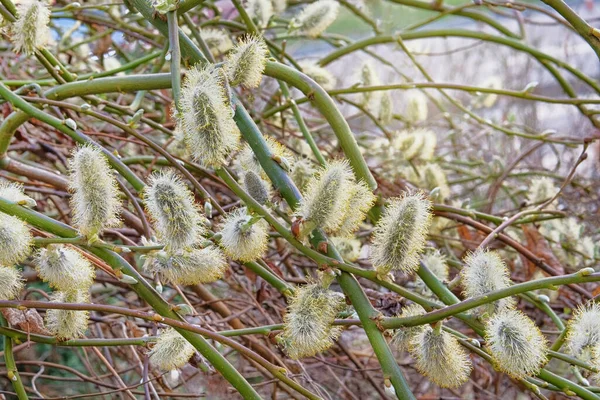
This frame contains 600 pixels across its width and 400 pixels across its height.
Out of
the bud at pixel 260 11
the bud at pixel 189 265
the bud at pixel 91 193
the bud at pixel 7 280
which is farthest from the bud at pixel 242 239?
the bud at pixel 260 11

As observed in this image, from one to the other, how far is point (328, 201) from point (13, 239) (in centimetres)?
31

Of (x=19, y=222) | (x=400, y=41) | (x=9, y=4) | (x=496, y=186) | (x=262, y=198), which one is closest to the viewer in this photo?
(x=19, y=222)

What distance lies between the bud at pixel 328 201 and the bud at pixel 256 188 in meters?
0.08

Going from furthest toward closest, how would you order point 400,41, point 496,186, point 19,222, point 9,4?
point 496,186, point 400,41, point 9,4, point 19,222

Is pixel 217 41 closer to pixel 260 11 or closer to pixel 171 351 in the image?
pixel 260 11

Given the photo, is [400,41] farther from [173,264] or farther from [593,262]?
[173,264]

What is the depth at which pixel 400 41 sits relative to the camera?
5.28ft

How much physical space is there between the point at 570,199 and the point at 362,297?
1235 millimetres

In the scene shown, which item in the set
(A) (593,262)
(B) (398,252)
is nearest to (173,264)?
(B) (398,252)

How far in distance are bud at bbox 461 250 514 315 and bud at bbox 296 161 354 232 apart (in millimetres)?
159

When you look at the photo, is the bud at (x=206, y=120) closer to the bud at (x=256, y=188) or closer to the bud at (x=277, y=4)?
the bud at (x=256, y=188)

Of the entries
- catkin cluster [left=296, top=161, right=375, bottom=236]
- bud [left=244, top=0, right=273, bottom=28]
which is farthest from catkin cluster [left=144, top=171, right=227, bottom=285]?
bud [left=244, top=0, right=273, bottom=28]

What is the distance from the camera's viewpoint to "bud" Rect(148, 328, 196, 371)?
33.4 inches

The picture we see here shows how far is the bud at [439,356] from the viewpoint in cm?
78
